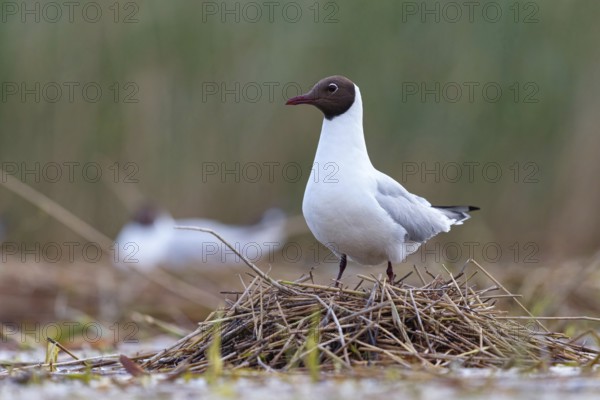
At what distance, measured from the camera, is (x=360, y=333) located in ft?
14.8

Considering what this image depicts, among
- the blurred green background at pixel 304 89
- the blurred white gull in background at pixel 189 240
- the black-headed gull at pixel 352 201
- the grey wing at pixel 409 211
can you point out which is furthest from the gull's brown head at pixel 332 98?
the blurred white gull in background at pixel 189 240

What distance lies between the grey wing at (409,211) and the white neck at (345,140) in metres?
0.19

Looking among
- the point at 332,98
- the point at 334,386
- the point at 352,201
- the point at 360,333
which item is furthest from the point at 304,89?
the point at 334,386

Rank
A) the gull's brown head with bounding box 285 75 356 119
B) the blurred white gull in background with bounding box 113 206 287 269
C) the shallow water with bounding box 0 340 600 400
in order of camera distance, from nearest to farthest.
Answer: the shallow water with bounding box 0 340 600 400 < the gull's brown head with bounding box 285 75 356 119 < the blurred white gull in background with bounding box 113 206 287 269

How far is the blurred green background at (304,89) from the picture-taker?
1136 cm

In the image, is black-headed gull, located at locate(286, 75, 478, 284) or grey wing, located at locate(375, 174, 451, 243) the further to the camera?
grey wing, located at locate(375, 174, 451, 243)

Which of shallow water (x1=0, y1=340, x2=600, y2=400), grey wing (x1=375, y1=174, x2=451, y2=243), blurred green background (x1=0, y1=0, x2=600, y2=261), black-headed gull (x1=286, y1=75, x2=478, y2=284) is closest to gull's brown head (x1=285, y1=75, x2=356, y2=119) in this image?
black-headed gull (x1=286, y1=75, x2=478, y2=284)

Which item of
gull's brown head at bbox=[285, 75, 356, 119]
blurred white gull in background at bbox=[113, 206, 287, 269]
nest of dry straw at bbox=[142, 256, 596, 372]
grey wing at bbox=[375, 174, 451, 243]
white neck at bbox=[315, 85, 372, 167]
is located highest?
gull's brown head at bbox=[285, 75, 356, 119]

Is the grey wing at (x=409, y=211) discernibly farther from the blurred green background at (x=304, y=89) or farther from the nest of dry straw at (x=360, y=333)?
the blurred green background at (x=304, y=89)

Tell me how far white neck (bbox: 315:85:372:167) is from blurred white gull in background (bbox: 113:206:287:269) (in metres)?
5.92

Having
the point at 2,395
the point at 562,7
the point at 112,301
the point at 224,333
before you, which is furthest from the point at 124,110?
the point at 2,395

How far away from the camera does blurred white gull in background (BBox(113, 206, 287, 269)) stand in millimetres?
12420

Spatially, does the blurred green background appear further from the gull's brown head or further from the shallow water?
the shallow water

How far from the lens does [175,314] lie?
8.80 meters
